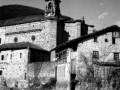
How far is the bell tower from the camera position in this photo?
48656mm

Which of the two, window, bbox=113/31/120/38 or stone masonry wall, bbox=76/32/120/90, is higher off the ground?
window, bbox=113/31/120/38

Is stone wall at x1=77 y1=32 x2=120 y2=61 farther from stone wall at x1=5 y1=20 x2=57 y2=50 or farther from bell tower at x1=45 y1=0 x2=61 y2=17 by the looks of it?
bell tower at x1=45 y1=0 x2=61 y2=17

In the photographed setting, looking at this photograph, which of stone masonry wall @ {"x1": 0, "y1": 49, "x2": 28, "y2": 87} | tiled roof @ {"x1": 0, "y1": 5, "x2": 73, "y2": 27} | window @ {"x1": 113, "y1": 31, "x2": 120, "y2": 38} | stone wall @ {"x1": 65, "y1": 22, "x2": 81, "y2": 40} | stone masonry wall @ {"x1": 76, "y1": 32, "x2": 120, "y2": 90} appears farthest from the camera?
tiled roof @ {"x1": 0, "y1": 5, "x2": 73, "y2": 27}

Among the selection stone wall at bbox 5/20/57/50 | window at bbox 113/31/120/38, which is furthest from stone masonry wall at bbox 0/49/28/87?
window at bbox 113/31/120/38

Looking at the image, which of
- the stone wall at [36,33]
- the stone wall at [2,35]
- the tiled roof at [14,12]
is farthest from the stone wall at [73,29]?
the stone wall at [2,35]

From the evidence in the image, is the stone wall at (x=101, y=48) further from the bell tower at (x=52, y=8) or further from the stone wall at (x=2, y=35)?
the stone wall at (x=2, y=35)

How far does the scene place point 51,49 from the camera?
142ft

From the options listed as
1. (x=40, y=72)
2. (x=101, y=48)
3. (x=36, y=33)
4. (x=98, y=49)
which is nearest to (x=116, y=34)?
(x=101, y=48)

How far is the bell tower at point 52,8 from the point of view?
160 ft

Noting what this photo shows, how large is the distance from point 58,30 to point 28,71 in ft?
34.5

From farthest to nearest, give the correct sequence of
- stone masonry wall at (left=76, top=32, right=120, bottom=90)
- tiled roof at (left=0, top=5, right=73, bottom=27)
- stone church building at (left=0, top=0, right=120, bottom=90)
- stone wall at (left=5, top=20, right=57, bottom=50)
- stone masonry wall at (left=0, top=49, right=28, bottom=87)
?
1. tiled roof at (left=0, top=5, right=73, bottom=27)
2. stone wall at (left=5, top=20, right=57, bottom=50)
3. stone masonry wall at (left=0, top=49, right=28, bottom=87)
4. stone church building at (left=0, top=0, right=120, bottom=90)
5. stone masonry wall at (left=76, top=32, right=120, bottom=90)

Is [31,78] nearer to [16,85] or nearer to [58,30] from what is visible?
[16,85]

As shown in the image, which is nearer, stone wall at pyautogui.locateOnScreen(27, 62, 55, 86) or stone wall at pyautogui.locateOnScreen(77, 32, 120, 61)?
stone wall at pyautogui.locateOnScreen(77, 32, 120, 61)

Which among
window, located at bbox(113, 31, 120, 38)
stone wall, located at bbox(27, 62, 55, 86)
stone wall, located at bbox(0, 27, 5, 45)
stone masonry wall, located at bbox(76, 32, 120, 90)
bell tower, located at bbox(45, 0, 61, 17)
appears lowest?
stone wall, located at bbox(27, 62, 55, 86)
